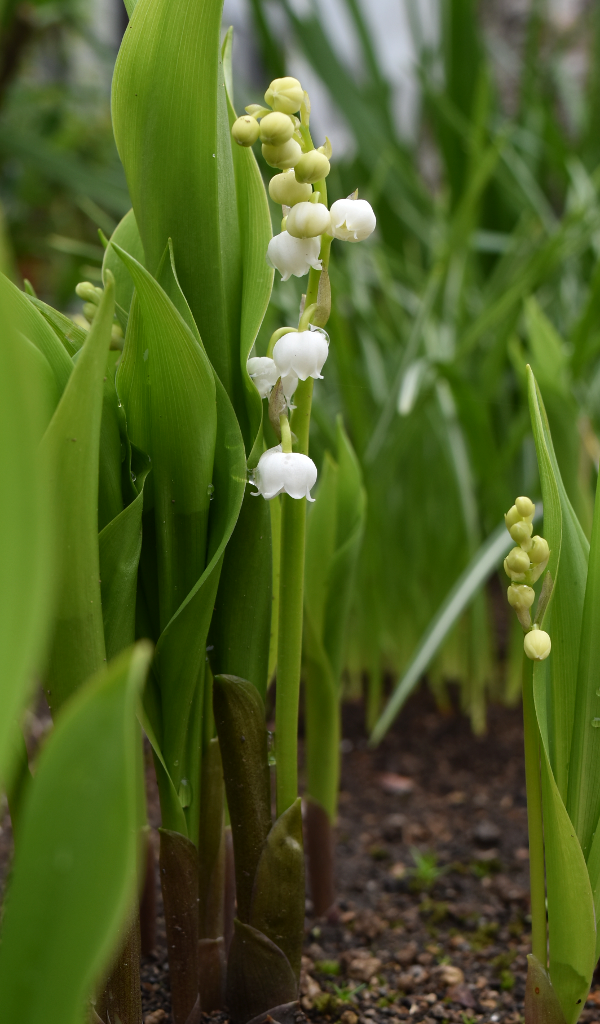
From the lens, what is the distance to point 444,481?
1044mm

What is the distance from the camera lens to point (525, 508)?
370mm

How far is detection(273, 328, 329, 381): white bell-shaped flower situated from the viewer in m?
0.35

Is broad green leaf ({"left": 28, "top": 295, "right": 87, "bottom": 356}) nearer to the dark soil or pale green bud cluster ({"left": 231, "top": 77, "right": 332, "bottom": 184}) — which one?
pale green bud cluster ({"left": 231, "top": 77, "right": 332, "bottom": 184})

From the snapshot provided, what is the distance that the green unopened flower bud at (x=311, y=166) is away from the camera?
1.09 feet

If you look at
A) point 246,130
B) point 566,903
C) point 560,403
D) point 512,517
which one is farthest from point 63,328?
point 560,403

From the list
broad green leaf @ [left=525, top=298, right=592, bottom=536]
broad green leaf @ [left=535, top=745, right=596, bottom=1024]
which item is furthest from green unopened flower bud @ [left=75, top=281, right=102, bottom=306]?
broad green leaf @ [left=525, top=298, right=592, bottom=536]

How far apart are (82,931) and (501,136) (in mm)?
980

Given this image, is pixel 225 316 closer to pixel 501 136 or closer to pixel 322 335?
pixel 322 335

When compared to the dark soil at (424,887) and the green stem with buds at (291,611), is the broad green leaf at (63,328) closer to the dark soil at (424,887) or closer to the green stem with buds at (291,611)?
the green stem with buds at (291,611)

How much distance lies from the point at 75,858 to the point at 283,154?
10.9 inches

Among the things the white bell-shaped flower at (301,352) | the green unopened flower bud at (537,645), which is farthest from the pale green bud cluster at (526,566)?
the white bell-shaped flower at (301,352)

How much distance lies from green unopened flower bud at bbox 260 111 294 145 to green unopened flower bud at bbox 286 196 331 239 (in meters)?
0.03

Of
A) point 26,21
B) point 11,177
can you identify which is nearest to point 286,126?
point 26,21

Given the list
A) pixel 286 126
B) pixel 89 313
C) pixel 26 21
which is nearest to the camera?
pixel 286 126
